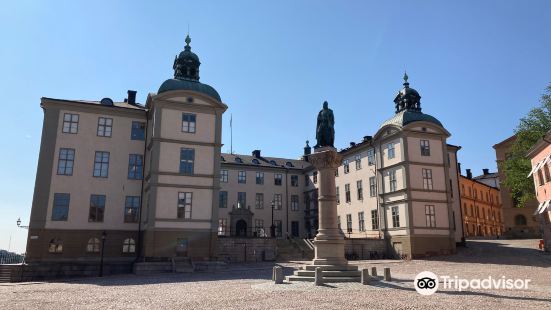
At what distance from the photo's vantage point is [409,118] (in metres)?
40.9

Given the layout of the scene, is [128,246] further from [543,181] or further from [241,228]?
[543,181]

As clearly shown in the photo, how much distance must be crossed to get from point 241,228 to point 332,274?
34342 millimetres

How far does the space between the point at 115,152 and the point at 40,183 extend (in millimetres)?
5882

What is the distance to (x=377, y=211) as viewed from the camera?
43.7 metres

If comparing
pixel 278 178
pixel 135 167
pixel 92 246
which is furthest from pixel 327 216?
pixel 278 178

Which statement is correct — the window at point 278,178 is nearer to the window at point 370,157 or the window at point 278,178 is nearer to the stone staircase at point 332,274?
the window at point 370,157

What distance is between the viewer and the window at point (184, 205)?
32.6 metres

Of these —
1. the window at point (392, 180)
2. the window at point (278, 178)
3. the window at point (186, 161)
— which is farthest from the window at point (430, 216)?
the window at point (278, 178)

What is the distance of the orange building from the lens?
63.4 metres

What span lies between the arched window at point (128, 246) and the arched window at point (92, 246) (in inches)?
76.7

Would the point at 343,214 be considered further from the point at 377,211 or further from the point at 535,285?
the point at 535,285

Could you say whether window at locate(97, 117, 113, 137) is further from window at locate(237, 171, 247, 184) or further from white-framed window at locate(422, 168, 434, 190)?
white-framed window at locate(422, 168, 434, 190)

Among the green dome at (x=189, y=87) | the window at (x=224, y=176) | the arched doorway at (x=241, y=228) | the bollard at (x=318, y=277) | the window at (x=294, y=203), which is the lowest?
the bollard at (x=318, y=277)

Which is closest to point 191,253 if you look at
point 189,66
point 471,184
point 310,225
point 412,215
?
point 189,66
